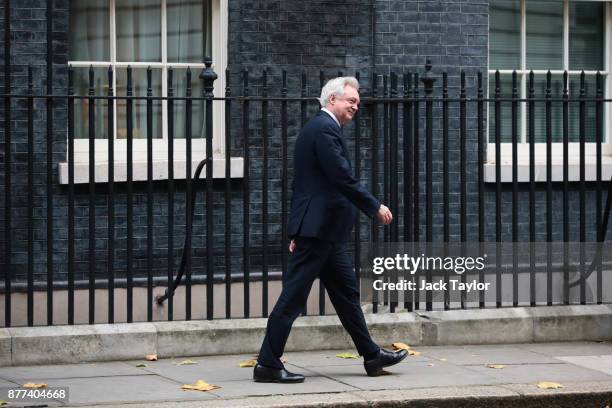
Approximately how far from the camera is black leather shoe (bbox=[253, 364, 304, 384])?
754cm

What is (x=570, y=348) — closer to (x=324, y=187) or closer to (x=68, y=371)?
(x=324, y=187)

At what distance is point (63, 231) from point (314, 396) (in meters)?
A: 3.77

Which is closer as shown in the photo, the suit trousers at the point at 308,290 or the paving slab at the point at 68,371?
the suit trousers at the point at 308,290

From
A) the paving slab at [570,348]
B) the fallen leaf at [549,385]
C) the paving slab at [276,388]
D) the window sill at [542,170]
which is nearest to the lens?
the paving slab at [276,388]

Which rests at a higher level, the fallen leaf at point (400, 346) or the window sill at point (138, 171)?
the window sill at point (138, 171)

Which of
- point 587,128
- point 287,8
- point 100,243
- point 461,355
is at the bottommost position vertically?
point 461,355

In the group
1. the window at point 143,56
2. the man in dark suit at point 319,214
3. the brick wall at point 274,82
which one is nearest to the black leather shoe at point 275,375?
the man in dark suit at point 319,214

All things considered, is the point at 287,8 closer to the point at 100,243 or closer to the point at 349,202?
the point at 100,243

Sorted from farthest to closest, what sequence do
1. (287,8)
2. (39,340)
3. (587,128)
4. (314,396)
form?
(587,128) < (287,8) < (39,340) < (314,396)

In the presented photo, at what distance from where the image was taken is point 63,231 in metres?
10.2

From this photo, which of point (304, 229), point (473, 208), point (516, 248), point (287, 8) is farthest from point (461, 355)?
point (287, 8)

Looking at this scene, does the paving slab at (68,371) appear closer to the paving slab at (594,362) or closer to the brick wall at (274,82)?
the brick wall at (274,82)

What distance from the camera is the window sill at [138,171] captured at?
402 inches

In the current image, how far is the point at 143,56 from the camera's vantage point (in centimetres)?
1092
